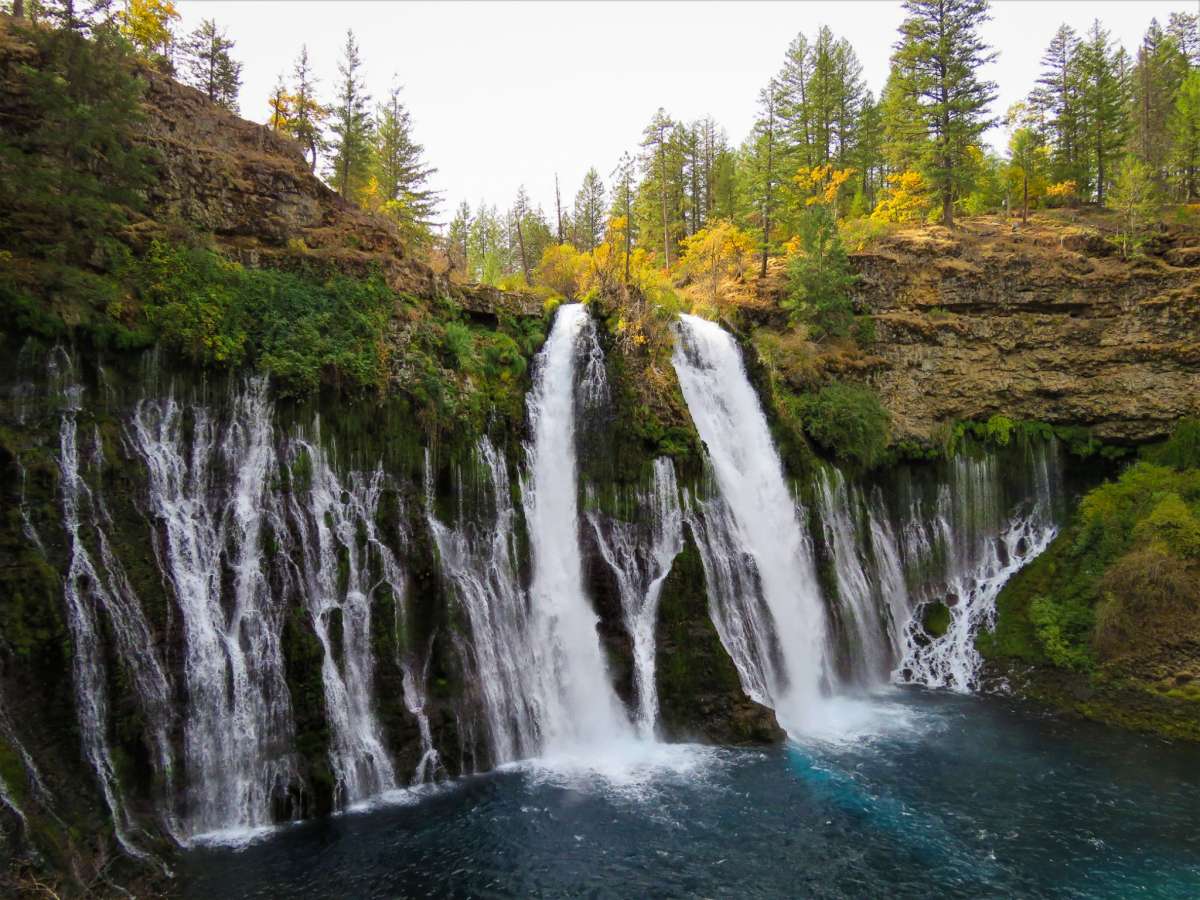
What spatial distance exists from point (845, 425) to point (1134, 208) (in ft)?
47.2

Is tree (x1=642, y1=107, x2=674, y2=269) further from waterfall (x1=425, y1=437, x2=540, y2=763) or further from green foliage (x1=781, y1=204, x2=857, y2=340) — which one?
waterfall (x1=425, y1=437, x2=540, y2=763)

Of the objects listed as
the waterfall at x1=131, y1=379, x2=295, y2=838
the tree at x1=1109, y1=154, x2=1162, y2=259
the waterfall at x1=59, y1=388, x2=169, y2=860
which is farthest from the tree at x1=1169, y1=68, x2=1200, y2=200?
the waterfall at x1=59, y1=388, x2=169, y2=860

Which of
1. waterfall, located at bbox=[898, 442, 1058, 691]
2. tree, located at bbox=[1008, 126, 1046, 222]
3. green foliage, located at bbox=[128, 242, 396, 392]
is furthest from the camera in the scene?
tree, located at bbox=[1008, 126, 1046, 222]

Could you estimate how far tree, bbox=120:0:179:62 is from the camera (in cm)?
2406

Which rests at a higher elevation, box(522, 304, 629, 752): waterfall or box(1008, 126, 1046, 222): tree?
box(1008, 126, 1046, 222): tree

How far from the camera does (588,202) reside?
2108 inches

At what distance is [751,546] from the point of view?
1830 centimetres

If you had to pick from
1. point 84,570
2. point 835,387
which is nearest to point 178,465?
point 84,570

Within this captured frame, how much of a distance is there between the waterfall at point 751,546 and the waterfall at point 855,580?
1.25 m

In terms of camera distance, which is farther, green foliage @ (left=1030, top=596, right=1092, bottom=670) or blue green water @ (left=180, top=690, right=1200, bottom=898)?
green foliage @ (left=1030, top=596, right=1092, bottom=670)

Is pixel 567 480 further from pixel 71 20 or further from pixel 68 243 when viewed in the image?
pixel 71 20

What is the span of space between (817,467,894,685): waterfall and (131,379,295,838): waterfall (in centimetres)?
1460

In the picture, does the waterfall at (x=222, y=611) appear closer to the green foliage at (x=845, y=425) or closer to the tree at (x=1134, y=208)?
the green foliage at (x=845, y=425)

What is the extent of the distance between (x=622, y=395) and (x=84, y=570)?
39.2 feet
